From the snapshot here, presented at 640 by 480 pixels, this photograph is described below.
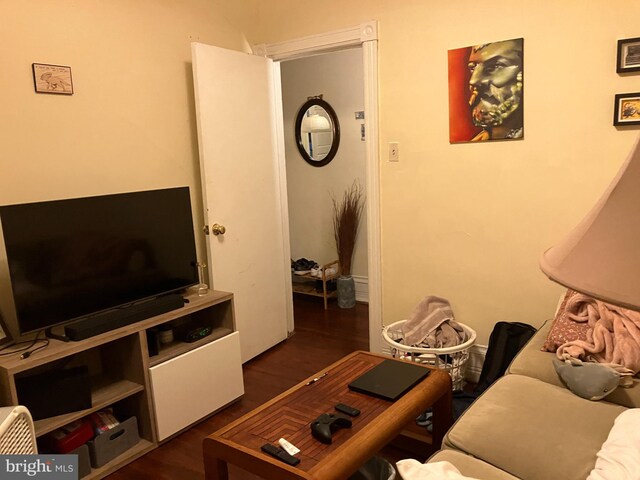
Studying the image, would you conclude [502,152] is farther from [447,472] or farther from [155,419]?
[155,419]

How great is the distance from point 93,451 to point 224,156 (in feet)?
5.79

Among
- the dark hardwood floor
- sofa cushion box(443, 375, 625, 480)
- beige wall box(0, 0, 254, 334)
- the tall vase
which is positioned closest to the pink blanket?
sofa cushion box(443, 375, 625, 480)

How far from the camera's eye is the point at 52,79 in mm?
2570

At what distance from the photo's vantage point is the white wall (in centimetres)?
460

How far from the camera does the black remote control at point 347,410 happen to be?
1907 millimetres

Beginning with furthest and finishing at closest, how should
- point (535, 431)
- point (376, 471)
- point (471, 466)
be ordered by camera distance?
point (376, 471) → point (535, 431) → point (471, 466)

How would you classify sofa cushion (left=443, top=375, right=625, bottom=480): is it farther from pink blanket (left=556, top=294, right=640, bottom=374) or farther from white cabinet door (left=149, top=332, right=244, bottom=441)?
white cabinet door (left=149, top=332, right=244, bottom=441)

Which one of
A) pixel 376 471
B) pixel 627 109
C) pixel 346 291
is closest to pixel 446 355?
pixel 376 471

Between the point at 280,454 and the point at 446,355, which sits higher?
the point at 280,454

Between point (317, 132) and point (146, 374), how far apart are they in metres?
2.90

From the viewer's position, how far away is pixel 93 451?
94.9 inches

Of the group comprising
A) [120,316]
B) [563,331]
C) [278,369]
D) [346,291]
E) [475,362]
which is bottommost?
[278,369]

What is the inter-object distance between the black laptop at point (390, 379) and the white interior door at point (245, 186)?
55.8 inches

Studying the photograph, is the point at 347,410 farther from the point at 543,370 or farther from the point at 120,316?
the point at 120,316
